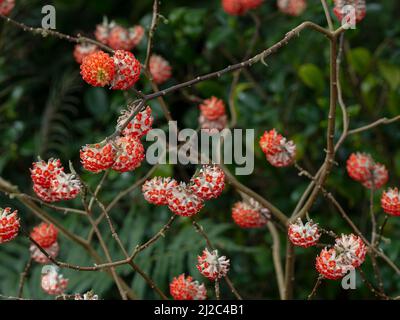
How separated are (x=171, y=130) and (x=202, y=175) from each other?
0.31 metres

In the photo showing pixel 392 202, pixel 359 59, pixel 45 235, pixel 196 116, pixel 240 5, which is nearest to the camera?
pixel 392 202

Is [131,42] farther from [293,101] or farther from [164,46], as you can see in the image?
[293,101]

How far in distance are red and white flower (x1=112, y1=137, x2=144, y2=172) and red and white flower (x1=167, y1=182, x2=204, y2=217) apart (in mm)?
74

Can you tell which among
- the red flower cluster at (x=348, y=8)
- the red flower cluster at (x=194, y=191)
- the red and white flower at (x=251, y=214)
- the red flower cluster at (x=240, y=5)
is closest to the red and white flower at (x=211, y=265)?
the red flower cluster at (x=194, y=191)

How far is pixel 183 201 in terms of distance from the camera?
0.86 m

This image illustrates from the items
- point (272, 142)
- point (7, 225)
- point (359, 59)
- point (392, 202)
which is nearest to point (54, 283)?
point (7, 225)

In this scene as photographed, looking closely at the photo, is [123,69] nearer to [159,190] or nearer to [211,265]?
[159,190]

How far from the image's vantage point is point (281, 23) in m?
1.78

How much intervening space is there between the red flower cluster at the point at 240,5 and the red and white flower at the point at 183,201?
28.0 inches

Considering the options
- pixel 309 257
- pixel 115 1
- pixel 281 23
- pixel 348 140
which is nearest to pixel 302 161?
pixel 348 140

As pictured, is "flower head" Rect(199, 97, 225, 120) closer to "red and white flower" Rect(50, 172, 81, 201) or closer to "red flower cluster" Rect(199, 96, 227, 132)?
"red flower cluster" Rect(199, 96, 227, 132)

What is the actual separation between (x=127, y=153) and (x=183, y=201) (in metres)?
0.10

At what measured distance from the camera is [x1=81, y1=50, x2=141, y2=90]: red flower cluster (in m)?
0.82

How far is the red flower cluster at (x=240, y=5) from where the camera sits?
1447 millimetres
